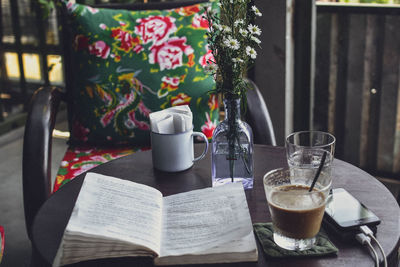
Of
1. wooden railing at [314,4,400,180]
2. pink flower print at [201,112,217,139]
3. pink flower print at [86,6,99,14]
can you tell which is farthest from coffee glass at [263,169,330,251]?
wooden railing at [314,4,400,180]

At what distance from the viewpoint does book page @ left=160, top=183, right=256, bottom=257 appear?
900mm

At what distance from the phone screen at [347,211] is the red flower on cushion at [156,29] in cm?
92

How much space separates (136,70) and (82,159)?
1.18 feet

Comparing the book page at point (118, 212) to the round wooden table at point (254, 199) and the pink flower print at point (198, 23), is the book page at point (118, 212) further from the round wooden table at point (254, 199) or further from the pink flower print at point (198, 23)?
the pink flower print at point (198, 23)

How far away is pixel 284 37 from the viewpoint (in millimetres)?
2053

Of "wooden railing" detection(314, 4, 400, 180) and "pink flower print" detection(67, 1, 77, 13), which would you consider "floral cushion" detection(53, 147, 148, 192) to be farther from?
"wooden railing" detection(314, 4, 400, 180)

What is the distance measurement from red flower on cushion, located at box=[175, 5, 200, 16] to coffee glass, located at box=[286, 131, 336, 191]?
0.78 metres

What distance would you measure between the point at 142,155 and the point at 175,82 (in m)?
0.42

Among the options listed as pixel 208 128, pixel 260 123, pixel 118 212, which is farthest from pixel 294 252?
pixel 208 128

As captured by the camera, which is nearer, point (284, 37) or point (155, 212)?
point (155, 212)

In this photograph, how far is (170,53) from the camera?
176 cm

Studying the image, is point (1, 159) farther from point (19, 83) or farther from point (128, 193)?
point (128, 193)

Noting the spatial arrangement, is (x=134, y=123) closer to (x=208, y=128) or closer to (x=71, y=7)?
(x=208, y=128)

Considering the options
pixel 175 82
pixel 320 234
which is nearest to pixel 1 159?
pixel 175 82
